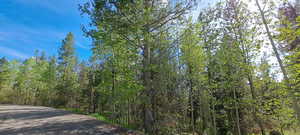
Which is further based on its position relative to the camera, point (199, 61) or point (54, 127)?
point (199, 61)

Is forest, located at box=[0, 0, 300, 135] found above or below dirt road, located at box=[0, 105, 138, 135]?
above

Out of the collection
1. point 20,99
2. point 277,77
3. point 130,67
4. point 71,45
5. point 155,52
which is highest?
point 71,45

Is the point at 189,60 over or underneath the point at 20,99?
over

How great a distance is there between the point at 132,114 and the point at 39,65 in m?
29.8

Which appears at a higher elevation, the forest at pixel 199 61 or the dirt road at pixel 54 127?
the forest at pixel 199 61

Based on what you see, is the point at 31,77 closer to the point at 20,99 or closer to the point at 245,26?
the point at 20,99

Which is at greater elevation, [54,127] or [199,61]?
[199,61]

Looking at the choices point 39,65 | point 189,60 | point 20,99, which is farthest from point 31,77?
point 189,60

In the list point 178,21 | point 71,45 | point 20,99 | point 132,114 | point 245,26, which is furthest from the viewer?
point 20,99

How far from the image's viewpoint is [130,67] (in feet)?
24.2

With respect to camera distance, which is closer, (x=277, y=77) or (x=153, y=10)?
(x=277, y=77)

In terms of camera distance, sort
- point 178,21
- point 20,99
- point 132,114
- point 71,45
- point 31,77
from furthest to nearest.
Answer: point 20,99, point 31,77, point 71,45, point 132,114, point 178,21

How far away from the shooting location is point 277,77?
5.30 m

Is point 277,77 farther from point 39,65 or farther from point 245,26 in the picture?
point 39,65
